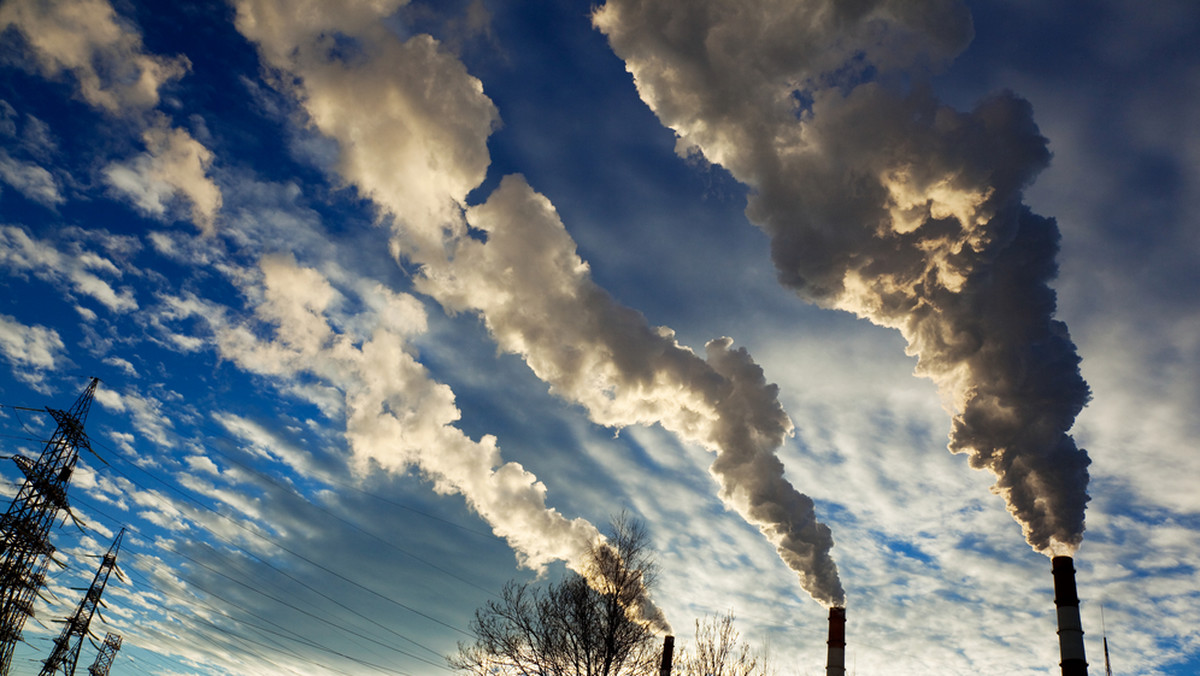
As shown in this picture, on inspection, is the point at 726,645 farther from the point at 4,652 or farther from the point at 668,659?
the point at 4,652

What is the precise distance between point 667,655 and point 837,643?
30.4 feet

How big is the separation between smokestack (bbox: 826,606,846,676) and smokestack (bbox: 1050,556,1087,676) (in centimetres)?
840

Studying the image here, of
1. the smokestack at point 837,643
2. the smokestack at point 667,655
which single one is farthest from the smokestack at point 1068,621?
the smokestack at point 667,655

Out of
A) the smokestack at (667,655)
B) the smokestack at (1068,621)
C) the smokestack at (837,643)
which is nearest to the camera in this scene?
the smokestack at (1068,621)

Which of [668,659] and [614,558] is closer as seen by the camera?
[614,558]

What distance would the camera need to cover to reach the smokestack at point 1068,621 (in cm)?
2114

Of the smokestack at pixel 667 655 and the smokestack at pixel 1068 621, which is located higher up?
the smokestack at pixel 1068 621

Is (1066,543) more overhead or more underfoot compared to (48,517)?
more overhead

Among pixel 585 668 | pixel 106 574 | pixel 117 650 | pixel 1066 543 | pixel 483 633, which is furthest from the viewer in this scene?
pixel 117 650

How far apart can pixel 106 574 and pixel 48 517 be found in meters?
21.0

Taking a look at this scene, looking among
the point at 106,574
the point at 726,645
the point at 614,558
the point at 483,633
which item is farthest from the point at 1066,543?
the point at 106,574

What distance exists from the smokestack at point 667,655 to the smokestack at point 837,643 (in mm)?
8723

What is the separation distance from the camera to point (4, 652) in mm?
29203

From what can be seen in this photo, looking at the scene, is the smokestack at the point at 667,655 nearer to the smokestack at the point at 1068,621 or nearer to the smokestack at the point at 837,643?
the smokestack at the point at 837,643
